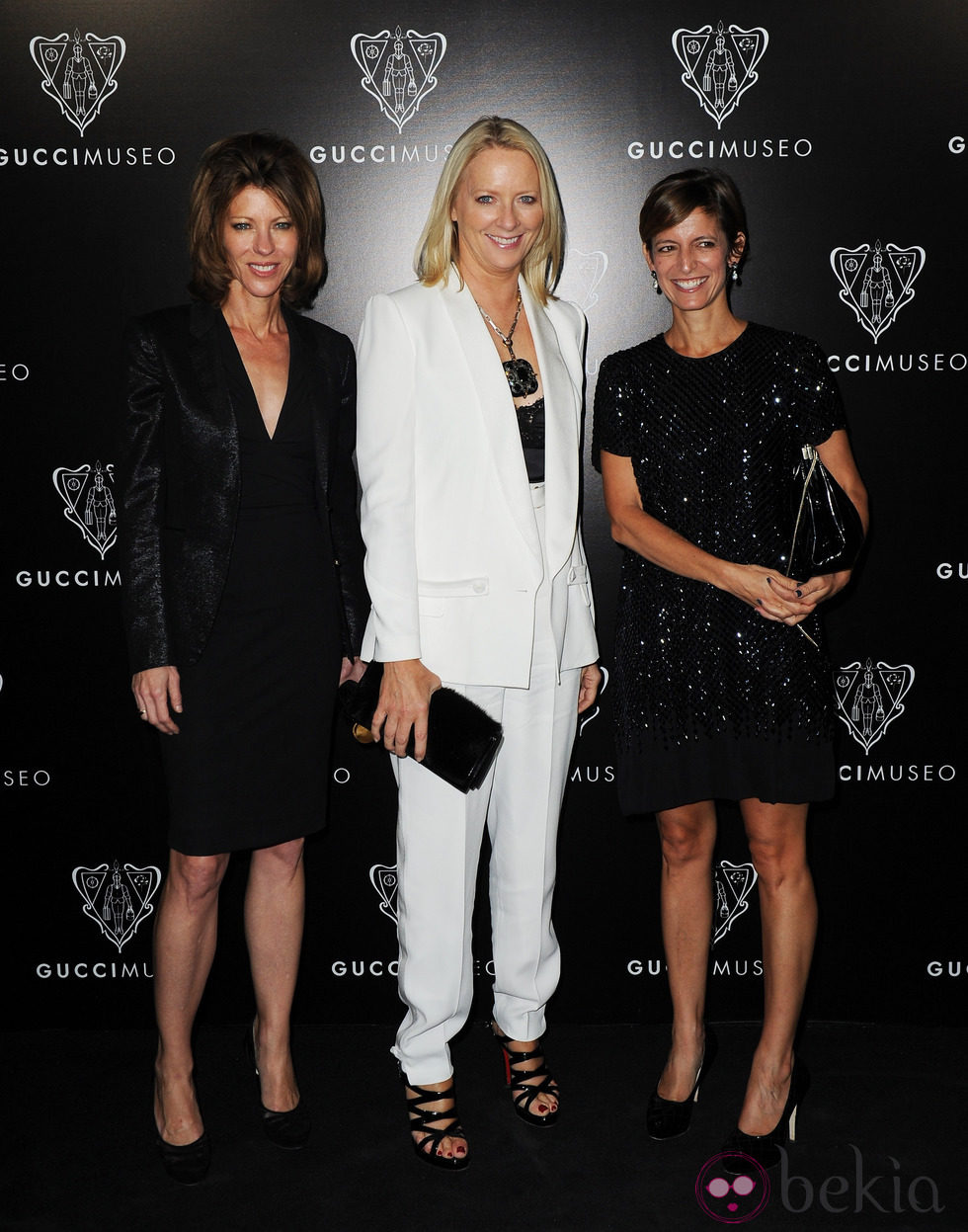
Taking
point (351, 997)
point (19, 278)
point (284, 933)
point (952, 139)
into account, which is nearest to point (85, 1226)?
point (284, 933)

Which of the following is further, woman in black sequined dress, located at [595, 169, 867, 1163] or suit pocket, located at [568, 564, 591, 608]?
suit pocket, located at [568, 564, 591, 608]

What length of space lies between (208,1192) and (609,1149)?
88 cm

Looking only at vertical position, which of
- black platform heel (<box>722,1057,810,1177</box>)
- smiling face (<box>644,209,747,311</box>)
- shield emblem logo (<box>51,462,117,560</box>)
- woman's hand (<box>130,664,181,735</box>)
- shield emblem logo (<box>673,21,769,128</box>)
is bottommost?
black platform heel (<box>722,1057,810,1177</box>)

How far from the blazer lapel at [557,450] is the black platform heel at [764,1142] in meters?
1.31

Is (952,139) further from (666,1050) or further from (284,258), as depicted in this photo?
(666,1050)

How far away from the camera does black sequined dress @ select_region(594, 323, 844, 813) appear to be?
2.35m

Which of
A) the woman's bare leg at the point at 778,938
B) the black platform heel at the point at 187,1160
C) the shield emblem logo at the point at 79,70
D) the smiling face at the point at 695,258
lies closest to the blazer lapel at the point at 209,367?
the shield emblem logo at the point at 79,70

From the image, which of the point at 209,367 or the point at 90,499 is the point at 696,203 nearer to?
the point at 209,367

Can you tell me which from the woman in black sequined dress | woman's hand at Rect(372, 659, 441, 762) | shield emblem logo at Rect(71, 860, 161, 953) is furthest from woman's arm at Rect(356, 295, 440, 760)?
shield emblem logo at Rect(71, 860, 161, 953)

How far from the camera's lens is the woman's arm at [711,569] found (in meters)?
2.29

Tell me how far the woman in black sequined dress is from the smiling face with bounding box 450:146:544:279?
274mm

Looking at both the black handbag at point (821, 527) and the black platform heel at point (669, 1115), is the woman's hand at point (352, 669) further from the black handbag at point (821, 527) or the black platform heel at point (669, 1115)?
the black platform heel at point (669, 1115)

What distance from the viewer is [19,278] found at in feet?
9.36

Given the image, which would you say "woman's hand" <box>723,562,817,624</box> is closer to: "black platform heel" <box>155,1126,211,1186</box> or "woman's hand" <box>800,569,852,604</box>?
"woman's hand" <box>800,569,852,604</box>
